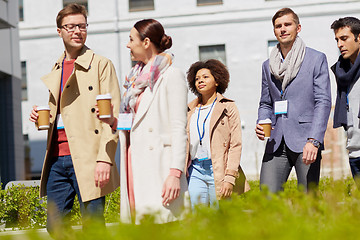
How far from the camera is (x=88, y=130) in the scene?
14.0ft

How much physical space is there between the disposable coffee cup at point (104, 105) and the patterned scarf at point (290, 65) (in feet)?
5.35

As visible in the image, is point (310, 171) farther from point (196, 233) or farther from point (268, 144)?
point (196, 233)

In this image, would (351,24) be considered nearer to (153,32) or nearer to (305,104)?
(305,104)

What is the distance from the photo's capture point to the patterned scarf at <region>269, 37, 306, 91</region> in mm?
4680

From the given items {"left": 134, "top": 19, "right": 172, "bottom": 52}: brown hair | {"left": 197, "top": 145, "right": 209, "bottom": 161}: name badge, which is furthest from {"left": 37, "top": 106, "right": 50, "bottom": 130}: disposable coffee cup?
{"left": 197, "top": 145, "right": 209, "bottom": 161}: name badge

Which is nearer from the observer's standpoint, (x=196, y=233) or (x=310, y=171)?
(x=196, y=233)

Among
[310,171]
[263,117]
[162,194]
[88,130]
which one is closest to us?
[162,194]

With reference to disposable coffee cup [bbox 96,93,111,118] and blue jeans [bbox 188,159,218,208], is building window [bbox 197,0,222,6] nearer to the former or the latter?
blue jeans [bbox 188,159,218,208]

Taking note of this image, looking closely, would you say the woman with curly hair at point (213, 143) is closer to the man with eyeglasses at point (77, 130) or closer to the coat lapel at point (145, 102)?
the man with eyeglasses at point (77, 130)

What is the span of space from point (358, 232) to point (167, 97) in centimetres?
195

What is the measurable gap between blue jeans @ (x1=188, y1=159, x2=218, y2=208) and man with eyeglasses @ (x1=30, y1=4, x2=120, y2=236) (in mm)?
1278

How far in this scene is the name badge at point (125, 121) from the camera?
12.5ft

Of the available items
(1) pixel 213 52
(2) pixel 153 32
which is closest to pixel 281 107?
(2) pixel 153 32

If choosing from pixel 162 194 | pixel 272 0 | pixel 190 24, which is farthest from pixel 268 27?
pixel 162 194
